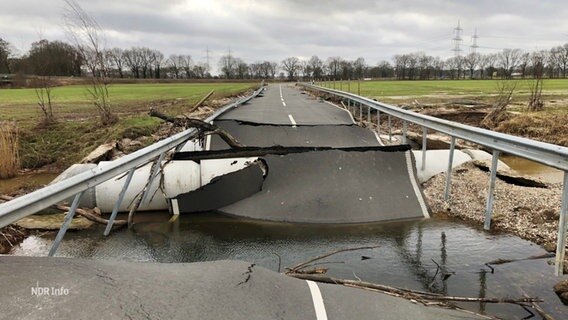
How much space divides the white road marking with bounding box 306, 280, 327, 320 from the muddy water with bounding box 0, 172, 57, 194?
9775 mm

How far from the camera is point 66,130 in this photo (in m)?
16.3

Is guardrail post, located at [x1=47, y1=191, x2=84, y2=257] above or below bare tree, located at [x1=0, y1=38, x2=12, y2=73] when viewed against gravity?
below

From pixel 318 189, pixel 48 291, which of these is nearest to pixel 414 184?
pixel 318 189

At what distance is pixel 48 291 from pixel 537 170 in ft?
39.8

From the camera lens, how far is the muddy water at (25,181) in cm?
1090

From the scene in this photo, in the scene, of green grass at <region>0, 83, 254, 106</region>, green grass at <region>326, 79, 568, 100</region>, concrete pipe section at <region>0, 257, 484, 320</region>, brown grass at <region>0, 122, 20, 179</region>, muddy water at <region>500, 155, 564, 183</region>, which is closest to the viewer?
concrete pipe section at <region>0, 257, 484, 320</region>

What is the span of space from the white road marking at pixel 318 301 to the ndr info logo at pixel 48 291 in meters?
1.67

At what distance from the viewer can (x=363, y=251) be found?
5.75 metres

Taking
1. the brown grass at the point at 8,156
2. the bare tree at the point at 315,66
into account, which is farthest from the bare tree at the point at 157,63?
the brown grass at the point at 8,156

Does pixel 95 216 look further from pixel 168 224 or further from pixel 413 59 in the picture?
pixel 413 59

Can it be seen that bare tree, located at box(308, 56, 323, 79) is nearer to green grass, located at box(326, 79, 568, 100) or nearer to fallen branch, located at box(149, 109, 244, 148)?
green grass, located at box(326, 79, 568, 100)

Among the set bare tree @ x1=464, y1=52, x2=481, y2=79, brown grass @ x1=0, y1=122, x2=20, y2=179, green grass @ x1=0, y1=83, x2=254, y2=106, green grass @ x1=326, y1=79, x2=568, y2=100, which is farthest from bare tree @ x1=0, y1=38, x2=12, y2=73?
bare tree @ x1=464, y1=52, x2=481, y2=79

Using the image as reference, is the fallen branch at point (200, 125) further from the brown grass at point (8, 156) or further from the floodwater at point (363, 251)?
the brown grass at point (8, 156)

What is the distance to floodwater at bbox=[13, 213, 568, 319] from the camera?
15.6ft
